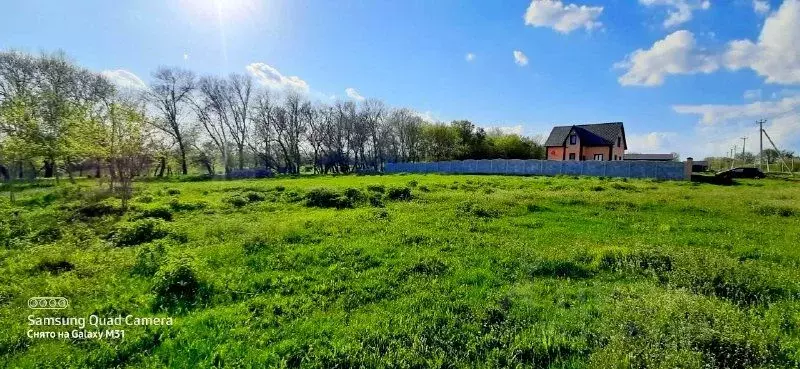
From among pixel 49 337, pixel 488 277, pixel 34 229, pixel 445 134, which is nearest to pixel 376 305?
pixel 488 277

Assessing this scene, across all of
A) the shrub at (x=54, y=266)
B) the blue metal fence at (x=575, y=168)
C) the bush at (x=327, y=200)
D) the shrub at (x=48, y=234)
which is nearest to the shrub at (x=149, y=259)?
the shrub at (x=54, y=266)

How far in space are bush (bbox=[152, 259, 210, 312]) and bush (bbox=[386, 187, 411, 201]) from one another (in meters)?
12.8

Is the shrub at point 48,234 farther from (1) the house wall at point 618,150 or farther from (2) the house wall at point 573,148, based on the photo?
(1) the house wall at point 618,150

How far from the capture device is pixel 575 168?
39.5m

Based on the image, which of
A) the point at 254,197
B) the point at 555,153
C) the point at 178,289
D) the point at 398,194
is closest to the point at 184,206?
the point at 254,197

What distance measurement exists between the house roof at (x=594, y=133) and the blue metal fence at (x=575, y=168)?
36.1 feet

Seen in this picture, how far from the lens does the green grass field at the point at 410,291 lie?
15.1ft

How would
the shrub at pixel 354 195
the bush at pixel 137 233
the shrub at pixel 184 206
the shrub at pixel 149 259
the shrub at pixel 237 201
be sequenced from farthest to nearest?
1. the shrub at pixel 354 195
2. the shrub at pixel 237 201
3. the shrub at pixel 184 206
4. the bush at pixel 137 233
5. the shrub at pixel 149 259

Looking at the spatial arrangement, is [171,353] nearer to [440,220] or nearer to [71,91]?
[440,220]

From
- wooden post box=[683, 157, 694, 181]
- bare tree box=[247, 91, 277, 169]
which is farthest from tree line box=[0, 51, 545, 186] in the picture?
wooden post box=[683, 157, 694, 181]

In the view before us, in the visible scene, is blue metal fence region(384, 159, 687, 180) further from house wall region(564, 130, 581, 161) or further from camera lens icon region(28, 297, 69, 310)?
camera lens icon region(28, 297, 69, 310)

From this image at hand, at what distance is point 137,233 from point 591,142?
52872 millimetres

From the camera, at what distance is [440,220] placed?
13.0 m

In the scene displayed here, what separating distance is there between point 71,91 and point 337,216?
4693cm
